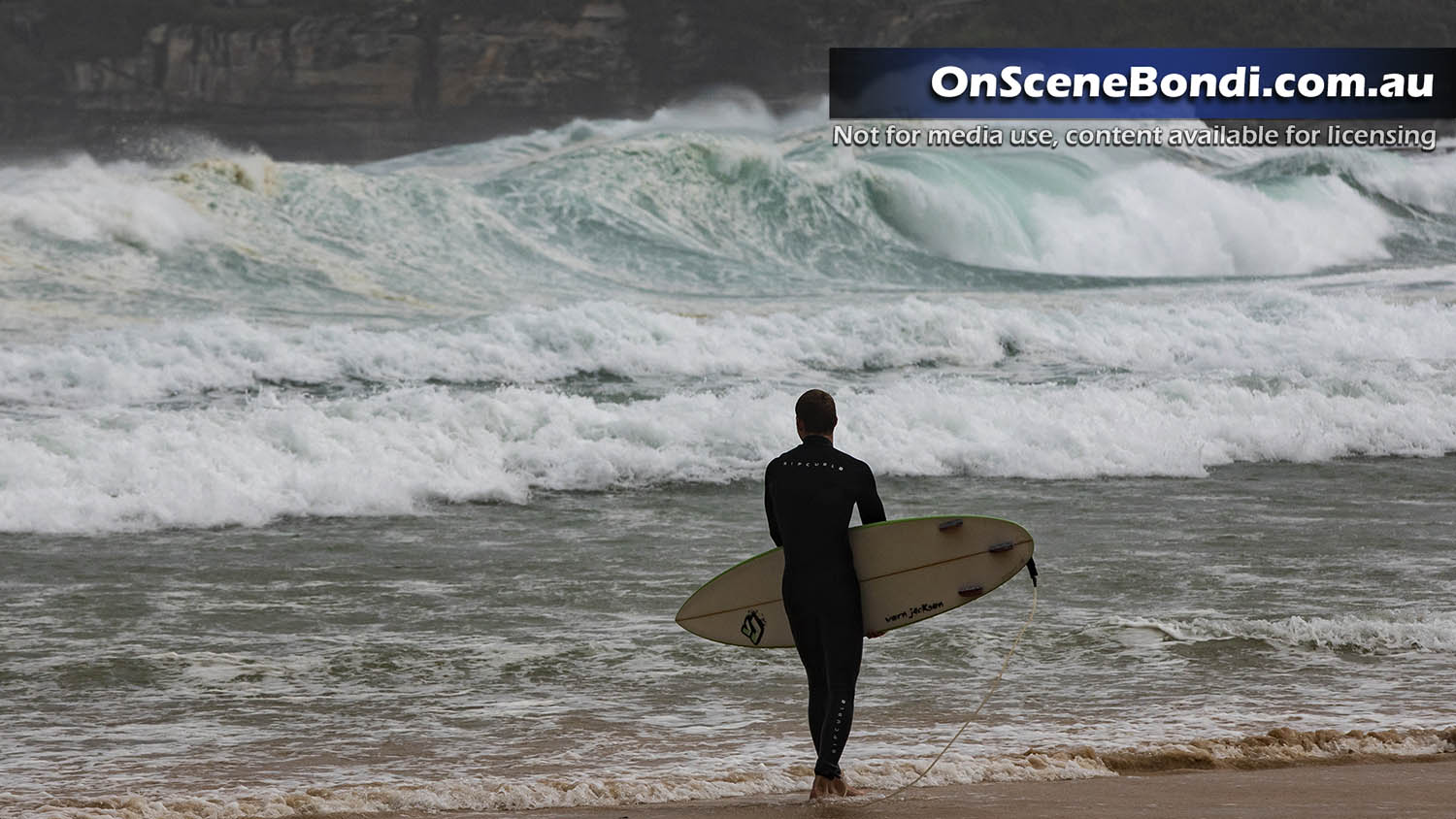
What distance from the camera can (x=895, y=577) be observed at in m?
3.70

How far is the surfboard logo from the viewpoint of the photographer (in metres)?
4.04

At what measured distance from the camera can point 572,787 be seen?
379 centimetres

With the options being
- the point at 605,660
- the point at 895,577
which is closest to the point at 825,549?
the point at 895,577

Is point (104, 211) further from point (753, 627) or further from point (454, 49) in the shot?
point (454, 49)

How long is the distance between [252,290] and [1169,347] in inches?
400

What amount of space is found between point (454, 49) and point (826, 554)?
4689 centimetres

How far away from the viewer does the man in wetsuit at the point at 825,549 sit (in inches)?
139

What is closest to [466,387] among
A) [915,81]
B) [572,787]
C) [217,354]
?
[217,354]

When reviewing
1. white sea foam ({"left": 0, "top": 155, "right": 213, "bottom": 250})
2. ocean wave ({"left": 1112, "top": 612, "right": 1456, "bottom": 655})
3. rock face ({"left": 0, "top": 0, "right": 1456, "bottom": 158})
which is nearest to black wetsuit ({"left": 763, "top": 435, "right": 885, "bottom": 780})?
ocean wave ({"left": 1112, "top": 612, "right": 1456, "bottom": 655})

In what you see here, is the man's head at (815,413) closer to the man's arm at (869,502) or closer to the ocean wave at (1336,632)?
the man's arm at (869,502)

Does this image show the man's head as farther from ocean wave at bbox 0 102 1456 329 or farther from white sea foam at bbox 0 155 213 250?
white sea foam at bbox 0 155 213 250

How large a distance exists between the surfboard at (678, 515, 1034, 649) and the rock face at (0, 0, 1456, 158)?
4203 centimetres

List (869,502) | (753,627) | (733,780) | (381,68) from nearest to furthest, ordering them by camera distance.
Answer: (869,502)
(733,780)
(753,627)
(381,68)

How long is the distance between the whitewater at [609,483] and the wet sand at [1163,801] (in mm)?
158
